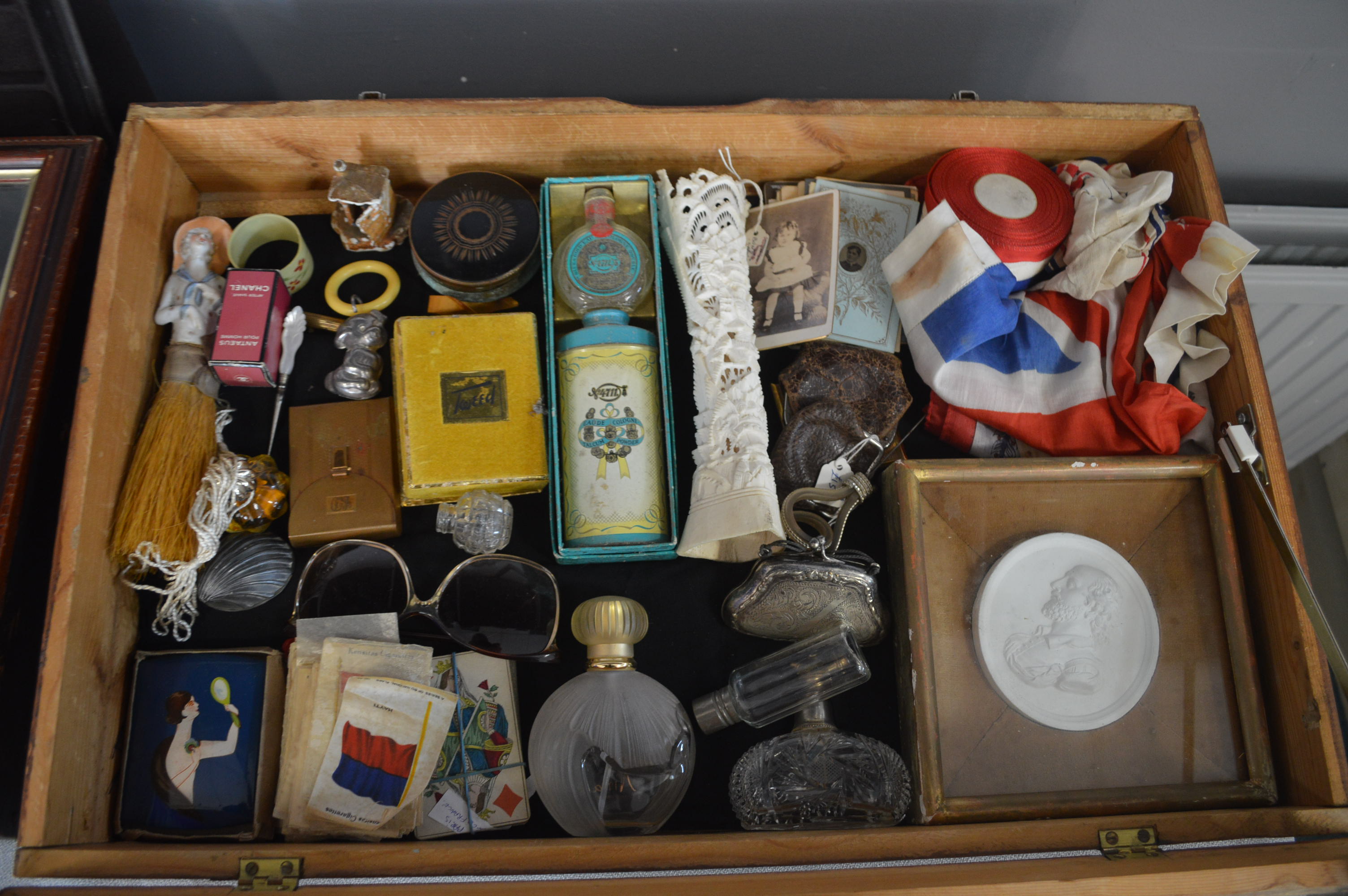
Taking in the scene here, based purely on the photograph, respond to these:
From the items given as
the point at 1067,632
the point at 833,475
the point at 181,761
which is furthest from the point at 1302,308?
the point at 181,761

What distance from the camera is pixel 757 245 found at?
4.06 feet

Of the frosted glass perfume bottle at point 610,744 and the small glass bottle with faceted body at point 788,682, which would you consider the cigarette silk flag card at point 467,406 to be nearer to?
the frosted glass perfume bottle at point 610,744

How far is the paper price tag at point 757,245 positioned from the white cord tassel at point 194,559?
77cm

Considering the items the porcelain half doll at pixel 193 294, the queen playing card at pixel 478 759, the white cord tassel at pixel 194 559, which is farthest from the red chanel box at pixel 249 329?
the queen playing card at pixel 478 759

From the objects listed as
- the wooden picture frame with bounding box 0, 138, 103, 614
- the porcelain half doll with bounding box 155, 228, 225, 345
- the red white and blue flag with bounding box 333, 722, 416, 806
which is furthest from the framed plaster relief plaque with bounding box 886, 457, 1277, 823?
the wooden picture frame with bounding box 0, 138, 103, 614

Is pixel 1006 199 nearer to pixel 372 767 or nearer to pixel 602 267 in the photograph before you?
pixel 602 267

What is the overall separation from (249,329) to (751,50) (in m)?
0.98

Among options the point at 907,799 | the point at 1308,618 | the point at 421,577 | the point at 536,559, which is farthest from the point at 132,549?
the point at 1308,618

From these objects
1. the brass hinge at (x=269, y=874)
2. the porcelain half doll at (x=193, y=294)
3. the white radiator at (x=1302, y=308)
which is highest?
the white radiator at (x=1302, y=308)

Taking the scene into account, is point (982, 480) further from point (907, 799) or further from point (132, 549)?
point (132, 549)

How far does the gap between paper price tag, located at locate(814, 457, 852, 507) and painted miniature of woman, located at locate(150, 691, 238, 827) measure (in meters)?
0.79

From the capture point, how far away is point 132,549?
1016 millimetres

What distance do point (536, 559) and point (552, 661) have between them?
5.8 inches

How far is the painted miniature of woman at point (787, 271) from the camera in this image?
47.3 inches
